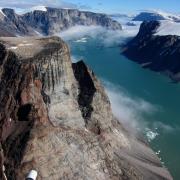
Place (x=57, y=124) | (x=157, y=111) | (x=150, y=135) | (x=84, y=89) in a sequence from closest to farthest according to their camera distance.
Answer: (x=57, y=124), (x=84, y=89), (x=150, y=135), (x=157, y=111)

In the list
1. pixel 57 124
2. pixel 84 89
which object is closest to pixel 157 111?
pixel 84 89

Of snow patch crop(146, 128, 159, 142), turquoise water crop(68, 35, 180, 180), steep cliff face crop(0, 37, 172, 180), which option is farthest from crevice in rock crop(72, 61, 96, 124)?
snow patch crop(146, 128, 159, 142)

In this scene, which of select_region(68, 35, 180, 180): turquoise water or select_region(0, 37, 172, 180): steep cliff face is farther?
select_region(68, 35, 180, 180): turquoise water

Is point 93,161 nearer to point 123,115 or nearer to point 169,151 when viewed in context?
point 169,151

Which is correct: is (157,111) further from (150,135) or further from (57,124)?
(57,124)

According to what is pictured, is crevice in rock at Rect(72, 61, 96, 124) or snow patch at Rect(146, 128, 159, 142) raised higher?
crevice in rock at Rect(72, 61, 96, 124)

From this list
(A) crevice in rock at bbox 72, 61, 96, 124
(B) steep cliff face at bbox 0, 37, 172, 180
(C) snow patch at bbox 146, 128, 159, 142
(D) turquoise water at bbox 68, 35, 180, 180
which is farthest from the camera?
(C) snow patch at bbox 146, 128, 159, 142

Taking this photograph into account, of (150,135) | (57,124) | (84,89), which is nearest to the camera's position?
(57,124)

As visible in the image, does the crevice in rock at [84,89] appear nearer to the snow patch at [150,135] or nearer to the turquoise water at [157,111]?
the turquoise water at [157,111]

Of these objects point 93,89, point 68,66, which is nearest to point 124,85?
point 93,89

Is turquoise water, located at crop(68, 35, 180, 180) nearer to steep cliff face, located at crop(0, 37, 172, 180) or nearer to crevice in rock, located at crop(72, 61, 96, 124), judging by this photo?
steep cliff face, located at crop(0, 37, 172, 180)
